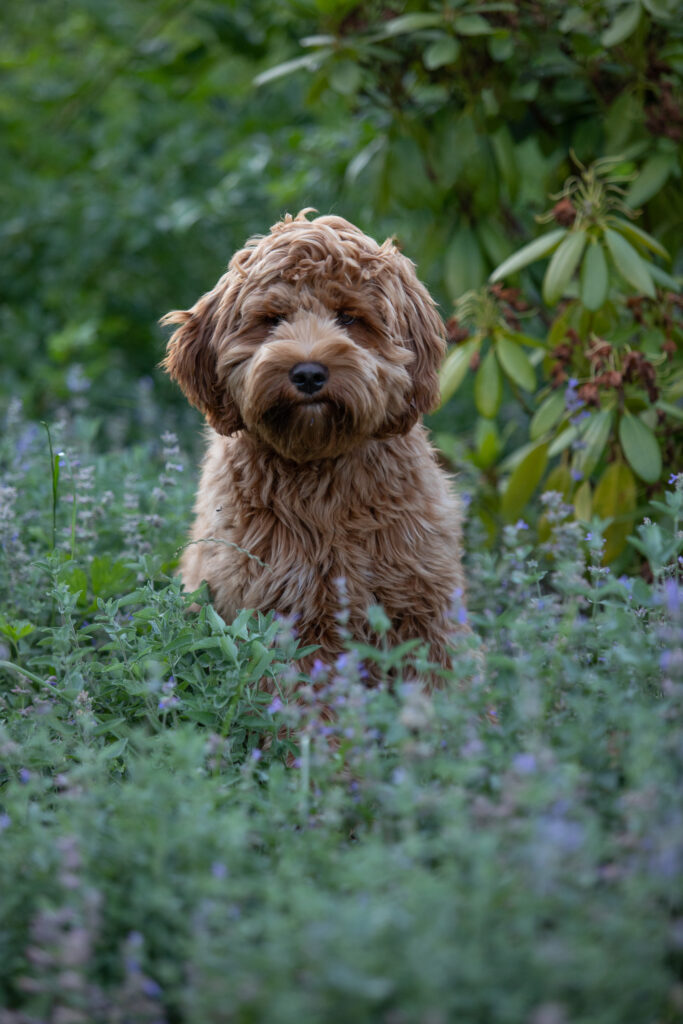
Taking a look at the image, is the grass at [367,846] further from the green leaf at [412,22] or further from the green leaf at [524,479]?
the green leaf at [412,22]

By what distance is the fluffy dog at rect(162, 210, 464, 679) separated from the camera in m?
3.11

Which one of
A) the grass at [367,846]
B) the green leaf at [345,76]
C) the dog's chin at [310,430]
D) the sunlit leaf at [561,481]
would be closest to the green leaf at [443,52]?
the green leaf at [345,76]

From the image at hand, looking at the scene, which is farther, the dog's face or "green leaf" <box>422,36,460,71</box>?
"green leaf" <box>422,36,460,71</box>

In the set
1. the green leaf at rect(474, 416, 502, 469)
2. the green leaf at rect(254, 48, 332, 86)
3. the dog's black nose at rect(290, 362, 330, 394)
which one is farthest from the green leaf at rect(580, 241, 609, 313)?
the green leaf at rect(254, 48, 332, 86)

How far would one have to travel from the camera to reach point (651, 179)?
4297 mm

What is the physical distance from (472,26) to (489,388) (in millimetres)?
1360

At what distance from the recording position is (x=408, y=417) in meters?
3.33

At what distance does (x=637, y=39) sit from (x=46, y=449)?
2981 millimetres

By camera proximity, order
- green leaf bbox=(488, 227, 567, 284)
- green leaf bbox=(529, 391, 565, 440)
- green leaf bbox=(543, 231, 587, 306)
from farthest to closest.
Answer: green leaf bbox=(529, 391, 565, 440) < green leaf bbox=(488, 227, 567, 284) < green leaf bbox=(543, 231, 587, 306)

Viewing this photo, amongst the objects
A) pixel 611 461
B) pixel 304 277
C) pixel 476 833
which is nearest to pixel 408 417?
pixel 304 277

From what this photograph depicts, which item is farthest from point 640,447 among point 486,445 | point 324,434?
point 324,434

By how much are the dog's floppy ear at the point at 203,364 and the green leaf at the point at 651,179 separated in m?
1.82

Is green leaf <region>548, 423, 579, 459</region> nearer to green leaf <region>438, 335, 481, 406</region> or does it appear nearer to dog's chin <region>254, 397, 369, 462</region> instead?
Answer: green leaf <region>438, 335, 481, 406</region>

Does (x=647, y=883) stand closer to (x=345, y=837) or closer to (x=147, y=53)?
(x=345, y=837)
